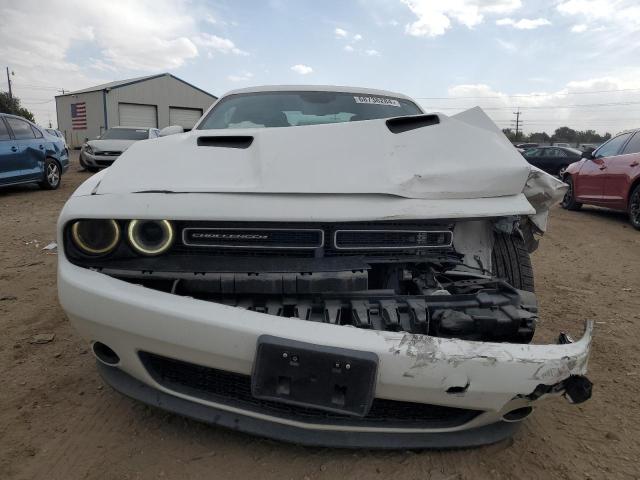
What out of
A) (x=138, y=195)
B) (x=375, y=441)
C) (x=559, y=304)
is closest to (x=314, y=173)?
(x=138, y=195)

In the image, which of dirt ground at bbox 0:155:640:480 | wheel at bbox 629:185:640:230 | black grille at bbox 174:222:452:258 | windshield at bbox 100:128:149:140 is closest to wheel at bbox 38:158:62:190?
windshield at bbox 100:128:149:140

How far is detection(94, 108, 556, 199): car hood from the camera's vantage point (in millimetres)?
1771

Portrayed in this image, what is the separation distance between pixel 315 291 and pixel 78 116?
3899cm

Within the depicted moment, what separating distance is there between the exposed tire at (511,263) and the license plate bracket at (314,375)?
3.47 feet

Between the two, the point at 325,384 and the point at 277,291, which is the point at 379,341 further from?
the point at 277,291

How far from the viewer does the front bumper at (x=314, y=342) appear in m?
1.48

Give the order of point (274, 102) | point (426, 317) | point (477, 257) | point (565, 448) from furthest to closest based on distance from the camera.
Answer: point (274, 102)
point (477, 257)
point (565, 448)
point (426, 317)

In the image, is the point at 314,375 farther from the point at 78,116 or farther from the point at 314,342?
the point at 78,116

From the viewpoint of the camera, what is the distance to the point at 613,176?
7391mm

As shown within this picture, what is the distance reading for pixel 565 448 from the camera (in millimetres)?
1947

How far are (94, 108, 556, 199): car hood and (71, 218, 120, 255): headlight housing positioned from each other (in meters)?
0.13

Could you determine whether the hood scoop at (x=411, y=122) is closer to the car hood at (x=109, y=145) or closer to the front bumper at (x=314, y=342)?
the front bumper at (x=314, y=342)

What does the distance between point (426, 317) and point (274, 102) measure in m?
2.18

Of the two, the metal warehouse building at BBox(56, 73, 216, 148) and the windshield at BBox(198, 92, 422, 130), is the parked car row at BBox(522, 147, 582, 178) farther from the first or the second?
the metal warehouse building at BBox(56, 73, 216, 148)
